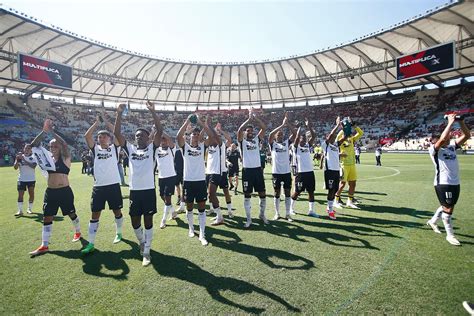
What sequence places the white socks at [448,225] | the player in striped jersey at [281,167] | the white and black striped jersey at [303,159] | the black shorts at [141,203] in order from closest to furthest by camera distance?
the black shorts at [141,203] → the white socks at [448,225] → the player in striped jersey at [281,167] → the white and black striped jersey at [303,159]

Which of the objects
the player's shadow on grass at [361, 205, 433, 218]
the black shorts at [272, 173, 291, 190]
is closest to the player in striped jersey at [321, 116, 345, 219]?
the black shorts at [272, 173, 291, 190]

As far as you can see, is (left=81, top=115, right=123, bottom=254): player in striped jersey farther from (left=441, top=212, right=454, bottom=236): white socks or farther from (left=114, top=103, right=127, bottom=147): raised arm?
(left=441, top=212, right=454, bottom=236): white socks

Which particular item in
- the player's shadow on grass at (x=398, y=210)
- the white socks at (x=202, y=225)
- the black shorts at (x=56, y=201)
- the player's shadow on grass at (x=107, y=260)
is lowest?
the player's shadow on grass at (x=107, y=260)

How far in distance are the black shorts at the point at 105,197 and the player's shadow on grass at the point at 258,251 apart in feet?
7.39

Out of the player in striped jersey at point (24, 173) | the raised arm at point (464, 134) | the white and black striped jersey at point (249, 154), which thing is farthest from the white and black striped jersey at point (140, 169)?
the raised arm at point (464, 134)

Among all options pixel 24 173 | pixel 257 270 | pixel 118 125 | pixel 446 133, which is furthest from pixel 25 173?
pixel 446 133

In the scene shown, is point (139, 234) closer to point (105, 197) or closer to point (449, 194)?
point (105, 197)

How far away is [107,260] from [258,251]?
116 inches

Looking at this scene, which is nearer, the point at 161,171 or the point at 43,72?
the point at 161,171

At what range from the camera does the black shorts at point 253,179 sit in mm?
7016

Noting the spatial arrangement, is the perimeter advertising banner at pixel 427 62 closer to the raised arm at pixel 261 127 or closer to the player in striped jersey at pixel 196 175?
the raised arm at pixel 261 127

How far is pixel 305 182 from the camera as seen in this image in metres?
7.66

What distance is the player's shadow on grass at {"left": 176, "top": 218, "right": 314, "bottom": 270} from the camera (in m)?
4.49

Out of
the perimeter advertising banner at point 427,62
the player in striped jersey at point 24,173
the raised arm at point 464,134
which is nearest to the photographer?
the raised arm at point 464,134
